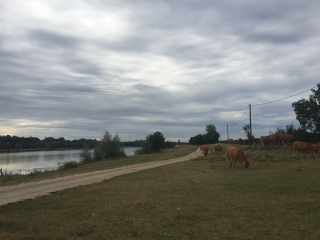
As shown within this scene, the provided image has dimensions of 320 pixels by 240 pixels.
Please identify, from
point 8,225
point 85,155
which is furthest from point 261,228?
point 85,155

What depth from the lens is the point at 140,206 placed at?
10.4m

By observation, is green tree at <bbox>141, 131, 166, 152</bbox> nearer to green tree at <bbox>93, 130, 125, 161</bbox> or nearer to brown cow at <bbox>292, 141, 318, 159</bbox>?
green tree at <bbox>93, 130, 125, 161</bbox>

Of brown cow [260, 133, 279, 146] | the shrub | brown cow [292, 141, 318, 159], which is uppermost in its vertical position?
brown cow [260, 133, 279, 146]

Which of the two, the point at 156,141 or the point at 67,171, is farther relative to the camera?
the point at 156,141

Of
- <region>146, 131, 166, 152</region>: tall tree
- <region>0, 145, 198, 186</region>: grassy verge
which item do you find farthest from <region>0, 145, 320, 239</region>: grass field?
<region>146, 131, 166, 152</region>: tall tree

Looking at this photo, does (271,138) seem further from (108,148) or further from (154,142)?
(154,142)

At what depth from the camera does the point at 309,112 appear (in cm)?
4162

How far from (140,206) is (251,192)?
492 centimetres

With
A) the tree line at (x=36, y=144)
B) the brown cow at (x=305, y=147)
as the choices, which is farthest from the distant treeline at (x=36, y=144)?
the brown cow at (x=305, y=147)

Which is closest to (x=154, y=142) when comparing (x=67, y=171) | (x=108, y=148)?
(x=108, y=148)

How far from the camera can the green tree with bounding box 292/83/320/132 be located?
135 ft

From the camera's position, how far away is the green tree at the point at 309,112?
41219 millimetres

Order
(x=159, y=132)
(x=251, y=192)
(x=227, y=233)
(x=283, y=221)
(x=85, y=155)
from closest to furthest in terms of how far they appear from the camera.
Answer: (x=227, y=233), (x=283, y=221), (x=251, y=192), (x=85, y=155), (x=159, y=132)

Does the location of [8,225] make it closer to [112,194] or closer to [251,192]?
[112,194]
